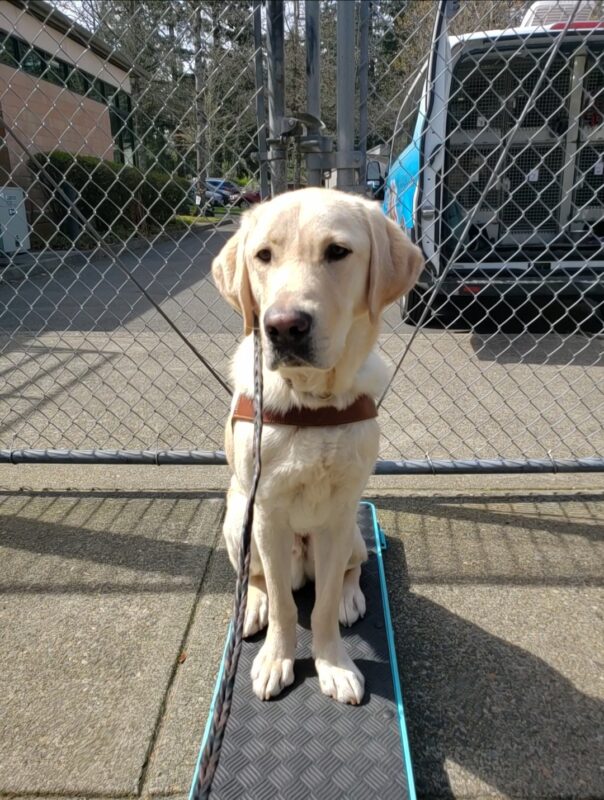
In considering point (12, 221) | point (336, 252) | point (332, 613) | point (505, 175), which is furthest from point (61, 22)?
point (12, 221)

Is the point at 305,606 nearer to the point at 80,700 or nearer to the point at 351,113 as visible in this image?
the point at 80,700

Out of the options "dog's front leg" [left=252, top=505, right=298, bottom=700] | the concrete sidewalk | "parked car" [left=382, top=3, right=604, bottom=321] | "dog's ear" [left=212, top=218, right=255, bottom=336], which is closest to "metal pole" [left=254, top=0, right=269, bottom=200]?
"dog's ear" [left=212, top=218, right=255, bottom=336]

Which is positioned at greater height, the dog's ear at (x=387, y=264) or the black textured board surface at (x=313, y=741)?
the dog's ear at (x=387, y=264)

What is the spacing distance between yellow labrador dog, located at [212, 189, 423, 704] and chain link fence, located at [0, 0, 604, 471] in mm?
611

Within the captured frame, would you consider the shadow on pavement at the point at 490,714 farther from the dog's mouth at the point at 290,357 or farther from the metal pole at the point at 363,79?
the metal pole at the point at 363,79

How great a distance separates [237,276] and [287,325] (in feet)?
1.36

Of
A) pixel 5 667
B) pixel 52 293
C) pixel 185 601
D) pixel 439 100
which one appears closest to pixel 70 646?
pixel 5 667

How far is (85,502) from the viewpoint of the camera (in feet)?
9.55

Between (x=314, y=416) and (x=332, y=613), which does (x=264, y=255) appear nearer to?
(x=314, y=416)

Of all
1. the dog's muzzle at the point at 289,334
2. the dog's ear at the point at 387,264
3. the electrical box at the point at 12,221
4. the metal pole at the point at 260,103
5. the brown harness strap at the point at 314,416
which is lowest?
the electrical box at the point at 12,221

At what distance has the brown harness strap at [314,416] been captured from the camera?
5.64 feet

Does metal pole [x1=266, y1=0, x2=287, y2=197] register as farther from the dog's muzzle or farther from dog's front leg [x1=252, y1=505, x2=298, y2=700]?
dog's front leg [x1=252, y1=505, x2=298, y2=700]

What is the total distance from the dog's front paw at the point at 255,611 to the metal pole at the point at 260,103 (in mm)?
1563

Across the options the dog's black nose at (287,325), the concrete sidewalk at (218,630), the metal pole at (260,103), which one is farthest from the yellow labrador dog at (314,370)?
the metal pole at (260,103)
